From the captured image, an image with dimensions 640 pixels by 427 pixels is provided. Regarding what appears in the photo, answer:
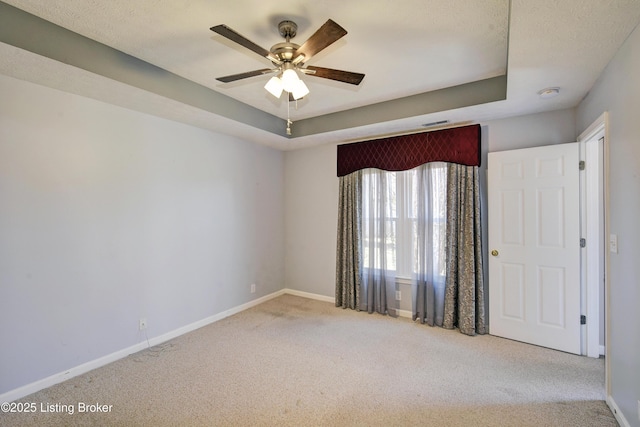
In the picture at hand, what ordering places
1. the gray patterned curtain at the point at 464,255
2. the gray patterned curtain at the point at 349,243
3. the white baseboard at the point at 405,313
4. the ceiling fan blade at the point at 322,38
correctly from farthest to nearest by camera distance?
the gray patterned curtain at the point at 349,243
the white baseboard at the point at 405,313
the gray patterned curtain at the point at 464,255
the ceiling fan blade at the point at 322,38

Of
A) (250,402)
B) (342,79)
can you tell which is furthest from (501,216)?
(250,402)

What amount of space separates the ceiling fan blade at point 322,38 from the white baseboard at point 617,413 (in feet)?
9.27

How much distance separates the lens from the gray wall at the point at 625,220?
170cm

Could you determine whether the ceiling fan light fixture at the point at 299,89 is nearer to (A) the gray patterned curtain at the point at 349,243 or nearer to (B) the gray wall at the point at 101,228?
(B) the gray wall at the point at 101,228

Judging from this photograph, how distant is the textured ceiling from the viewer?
1778 millimetres

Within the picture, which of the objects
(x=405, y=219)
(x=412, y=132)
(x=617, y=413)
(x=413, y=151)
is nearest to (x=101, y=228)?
(x=405, y=219)

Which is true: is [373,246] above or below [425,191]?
below

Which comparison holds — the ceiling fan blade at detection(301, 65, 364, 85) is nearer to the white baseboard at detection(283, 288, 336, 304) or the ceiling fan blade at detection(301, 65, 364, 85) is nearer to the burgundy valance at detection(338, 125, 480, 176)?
the burgundy valance at detection(338, 125, 480, 176)

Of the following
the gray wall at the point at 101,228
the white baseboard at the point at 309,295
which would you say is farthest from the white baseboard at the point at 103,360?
the white baseboard at the point at 309,295

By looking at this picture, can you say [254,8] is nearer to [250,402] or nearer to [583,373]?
[250,402]

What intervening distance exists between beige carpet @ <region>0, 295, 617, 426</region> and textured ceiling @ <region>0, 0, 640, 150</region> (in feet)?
7.88

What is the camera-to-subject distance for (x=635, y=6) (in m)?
1.48

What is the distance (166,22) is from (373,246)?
10.6 feet

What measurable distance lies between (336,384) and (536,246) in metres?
2.39
